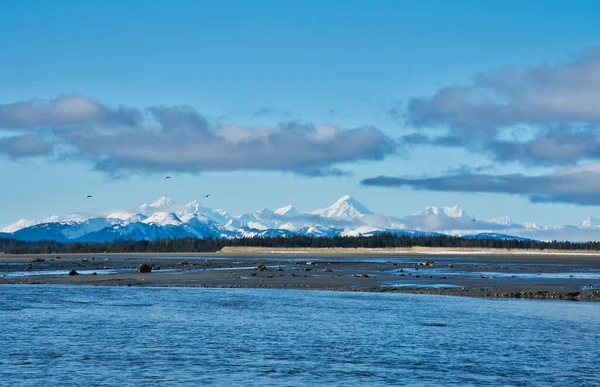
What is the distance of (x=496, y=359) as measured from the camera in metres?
28.3

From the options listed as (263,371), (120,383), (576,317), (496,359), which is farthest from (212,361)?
(576,317)

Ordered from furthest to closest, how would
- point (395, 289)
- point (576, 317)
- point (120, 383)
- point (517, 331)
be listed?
point (395, 289) < point (576, 317) < point (517, 331) < point (120, 383)

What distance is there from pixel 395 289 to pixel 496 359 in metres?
33.6

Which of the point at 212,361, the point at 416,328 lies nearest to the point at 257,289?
the point at 416,328

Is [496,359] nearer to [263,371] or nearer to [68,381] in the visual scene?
[263,371]

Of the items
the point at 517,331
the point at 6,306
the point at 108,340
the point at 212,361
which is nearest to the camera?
the point at 212,361

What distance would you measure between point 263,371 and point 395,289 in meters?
37.0

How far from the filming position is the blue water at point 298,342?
2516cm

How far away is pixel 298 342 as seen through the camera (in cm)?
3241

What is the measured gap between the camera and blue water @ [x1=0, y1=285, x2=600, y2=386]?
25.2 m

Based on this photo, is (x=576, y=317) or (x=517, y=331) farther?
(x=576, y=317)

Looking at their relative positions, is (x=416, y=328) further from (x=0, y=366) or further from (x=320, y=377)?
(x=0, y=366)

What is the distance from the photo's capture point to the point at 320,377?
2508 centimetres

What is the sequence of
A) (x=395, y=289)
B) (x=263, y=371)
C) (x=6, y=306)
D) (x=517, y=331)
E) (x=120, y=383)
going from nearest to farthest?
(x=120, y=383) → (x=263, y=371) → (x=517, y=331) → (x=6, y=306) → (x=395, y=289)
